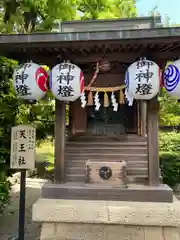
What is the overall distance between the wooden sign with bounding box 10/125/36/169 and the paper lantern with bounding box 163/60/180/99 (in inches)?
85.0

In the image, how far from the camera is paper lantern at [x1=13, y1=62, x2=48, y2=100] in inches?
132

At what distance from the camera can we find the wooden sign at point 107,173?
3609mm

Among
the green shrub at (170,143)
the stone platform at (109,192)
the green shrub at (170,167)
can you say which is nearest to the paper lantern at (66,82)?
the stone platform at (109,192)

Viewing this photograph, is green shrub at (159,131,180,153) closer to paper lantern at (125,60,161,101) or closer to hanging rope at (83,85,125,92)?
hanging rope at (83,85,125,92)

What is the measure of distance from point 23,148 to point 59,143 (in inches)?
24.1

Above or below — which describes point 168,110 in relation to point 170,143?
above

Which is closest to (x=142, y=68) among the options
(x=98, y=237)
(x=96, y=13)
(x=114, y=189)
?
(x=114, y=189)

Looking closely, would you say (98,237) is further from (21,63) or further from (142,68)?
(21,63)

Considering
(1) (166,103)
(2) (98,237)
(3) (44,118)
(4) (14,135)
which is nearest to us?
(2) (98,237)

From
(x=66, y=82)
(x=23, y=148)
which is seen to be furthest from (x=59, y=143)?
(x=66, y=82)

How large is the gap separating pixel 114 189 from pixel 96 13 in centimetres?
732

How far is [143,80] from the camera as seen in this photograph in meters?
3.16

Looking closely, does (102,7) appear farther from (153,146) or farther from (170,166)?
(153,146)

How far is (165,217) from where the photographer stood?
10.9 feet
